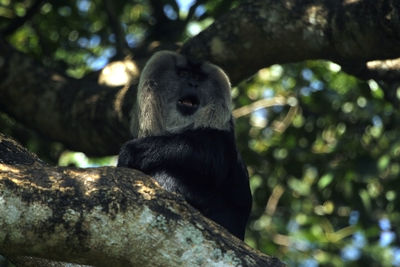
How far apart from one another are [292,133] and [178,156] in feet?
8.10

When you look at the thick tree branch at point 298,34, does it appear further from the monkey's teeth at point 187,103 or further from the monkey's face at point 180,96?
the monkey's teeth at point 187,103

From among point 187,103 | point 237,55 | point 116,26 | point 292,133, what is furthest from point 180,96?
point 292,133

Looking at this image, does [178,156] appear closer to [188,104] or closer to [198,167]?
[198,167]

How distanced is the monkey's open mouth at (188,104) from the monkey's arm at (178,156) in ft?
1.49

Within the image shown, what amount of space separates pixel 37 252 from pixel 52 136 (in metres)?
2.96

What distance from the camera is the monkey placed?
4.31 m

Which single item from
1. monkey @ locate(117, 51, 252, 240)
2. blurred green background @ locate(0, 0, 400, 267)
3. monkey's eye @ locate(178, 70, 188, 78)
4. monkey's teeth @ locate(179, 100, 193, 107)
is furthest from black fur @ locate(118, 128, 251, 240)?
blurred green background @ locate(0, 0, 400, 267)

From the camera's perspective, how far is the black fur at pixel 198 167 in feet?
14.1

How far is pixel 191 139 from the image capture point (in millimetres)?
4395

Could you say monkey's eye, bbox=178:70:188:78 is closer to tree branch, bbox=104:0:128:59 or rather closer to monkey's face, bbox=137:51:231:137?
monkey's face, bbox=137:51:231:137

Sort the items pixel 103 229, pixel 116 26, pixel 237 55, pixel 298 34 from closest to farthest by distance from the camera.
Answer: pixel 103 229, pixel 298 34, pixel 237 55, pixel 116 26

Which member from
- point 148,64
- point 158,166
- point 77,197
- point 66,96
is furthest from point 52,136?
point 77,197

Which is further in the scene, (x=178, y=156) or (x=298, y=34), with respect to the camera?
(x=298, y=34)

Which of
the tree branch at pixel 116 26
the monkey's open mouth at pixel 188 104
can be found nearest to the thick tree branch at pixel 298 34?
the monkey's open mouth at pixel 188 104
